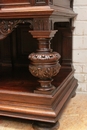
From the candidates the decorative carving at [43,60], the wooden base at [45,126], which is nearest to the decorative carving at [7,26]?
the decorative carving at [43,60]

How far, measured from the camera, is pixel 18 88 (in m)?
1.09

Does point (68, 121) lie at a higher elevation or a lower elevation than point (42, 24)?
lower

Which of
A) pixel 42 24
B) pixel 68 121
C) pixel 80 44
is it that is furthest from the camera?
pixel 80 44

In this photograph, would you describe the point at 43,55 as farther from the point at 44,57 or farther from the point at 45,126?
the point at 45,126

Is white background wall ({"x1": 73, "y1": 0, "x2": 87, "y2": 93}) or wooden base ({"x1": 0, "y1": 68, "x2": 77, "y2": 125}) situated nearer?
wooden base ({"x1": 0, "y1": 68, "x2": 77, "y2": 125})

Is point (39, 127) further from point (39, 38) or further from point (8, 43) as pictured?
point (8, 43)

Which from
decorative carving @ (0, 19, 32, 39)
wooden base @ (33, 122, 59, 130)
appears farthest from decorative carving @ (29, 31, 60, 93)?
wooden base @ (33, 122, 59, 130)

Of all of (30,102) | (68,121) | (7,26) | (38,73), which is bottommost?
(68,121)

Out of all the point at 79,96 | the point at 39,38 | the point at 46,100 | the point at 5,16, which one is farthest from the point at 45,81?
the point at 79,96

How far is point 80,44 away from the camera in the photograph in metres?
1.48

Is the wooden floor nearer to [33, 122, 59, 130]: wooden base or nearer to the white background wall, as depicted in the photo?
[33, 122, 59, 130]: wooden base

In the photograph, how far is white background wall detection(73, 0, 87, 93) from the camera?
1.45 metres

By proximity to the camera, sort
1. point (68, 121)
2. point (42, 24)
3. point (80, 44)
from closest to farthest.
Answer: point (42, 24) < point (68, 121) < point (80, 44)

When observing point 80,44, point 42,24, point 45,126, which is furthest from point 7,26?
point 80,44
